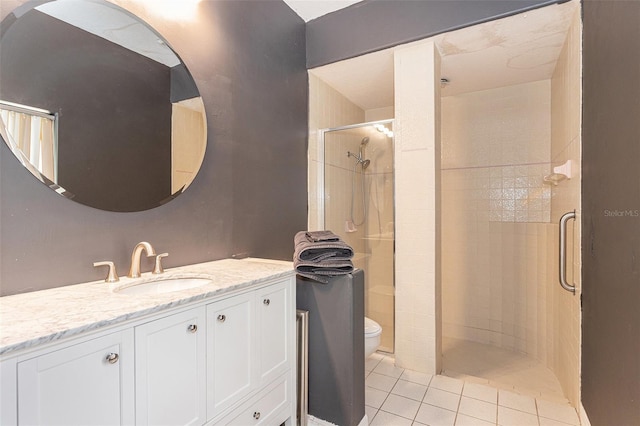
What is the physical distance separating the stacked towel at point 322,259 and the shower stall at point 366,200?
965 mm

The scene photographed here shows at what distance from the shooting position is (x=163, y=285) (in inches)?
55.2

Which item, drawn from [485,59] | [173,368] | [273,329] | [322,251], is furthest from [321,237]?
[485,59]

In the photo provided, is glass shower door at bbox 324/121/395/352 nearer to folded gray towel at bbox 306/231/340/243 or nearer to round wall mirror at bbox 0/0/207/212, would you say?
folded gray towel at bbox 306/231/340/243

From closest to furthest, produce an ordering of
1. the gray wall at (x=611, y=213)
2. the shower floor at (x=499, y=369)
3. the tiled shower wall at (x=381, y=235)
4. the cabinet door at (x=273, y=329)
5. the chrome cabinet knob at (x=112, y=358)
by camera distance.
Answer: the chrome cabinet knob at (x=112, y=358) < the gray wall at (x=611, y=213) < the cabinet door at (x=273, y=329) < the shower floor at (x=499, y=369) < the tiled shower wall at (x=381, y=235)

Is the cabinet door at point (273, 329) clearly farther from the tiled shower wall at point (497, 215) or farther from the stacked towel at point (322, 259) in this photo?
the tiled shower wall at point (497, 215)

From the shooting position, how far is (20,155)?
3.53 ft

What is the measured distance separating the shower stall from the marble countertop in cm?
136

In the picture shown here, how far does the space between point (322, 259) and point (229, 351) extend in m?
0.60

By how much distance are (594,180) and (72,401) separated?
215cm

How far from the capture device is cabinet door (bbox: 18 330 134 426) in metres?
0.72

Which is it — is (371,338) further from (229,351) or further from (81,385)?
(81,385)

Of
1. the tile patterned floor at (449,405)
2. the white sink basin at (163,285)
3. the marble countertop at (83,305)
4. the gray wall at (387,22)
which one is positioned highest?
the gray wall at (387,22)

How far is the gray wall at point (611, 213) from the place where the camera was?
1.05 meters

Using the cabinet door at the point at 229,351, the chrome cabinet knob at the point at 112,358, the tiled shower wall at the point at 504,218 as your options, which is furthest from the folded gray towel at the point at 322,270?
the tiled shower wall at the point at 504,218
